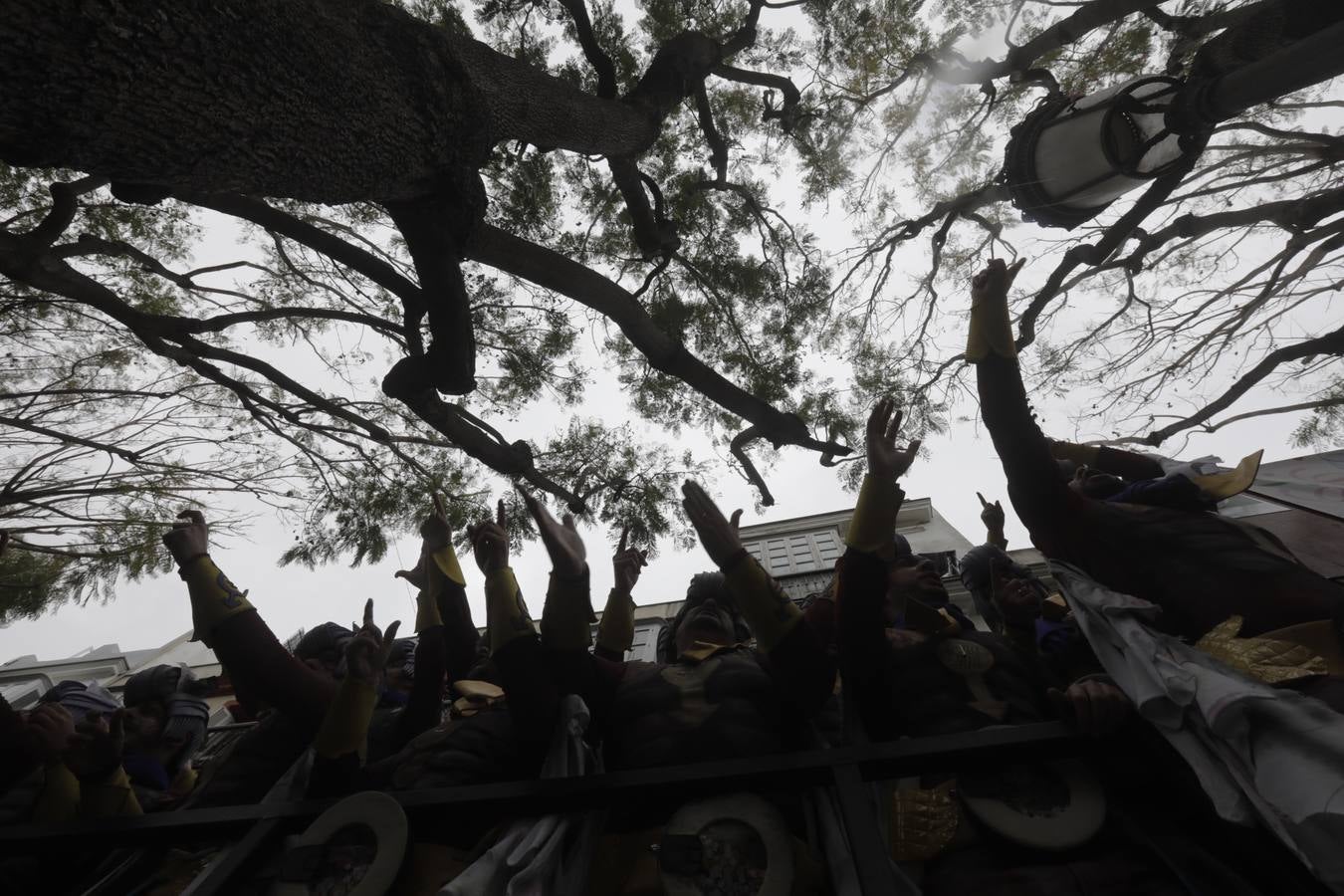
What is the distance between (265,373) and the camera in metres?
4.54

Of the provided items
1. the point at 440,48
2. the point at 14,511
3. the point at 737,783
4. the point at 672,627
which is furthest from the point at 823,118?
the point at 14,511

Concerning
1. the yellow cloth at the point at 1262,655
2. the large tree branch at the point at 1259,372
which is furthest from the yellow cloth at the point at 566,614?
the large tree branch at the point at 1259,372

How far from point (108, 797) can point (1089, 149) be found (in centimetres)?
499

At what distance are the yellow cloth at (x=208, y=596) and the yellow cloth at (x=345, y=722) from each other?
71cm

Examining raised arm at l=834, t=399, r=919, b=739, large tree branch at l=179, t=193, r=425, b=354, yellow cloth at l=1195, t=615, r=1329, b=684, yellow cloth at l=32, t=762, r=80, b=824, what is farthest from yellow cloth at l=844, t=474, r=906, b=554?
yellow cloth at l=32, t=762, r=80, b=824

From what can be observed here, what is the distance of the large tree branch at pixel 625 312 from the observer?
3928 millimetres

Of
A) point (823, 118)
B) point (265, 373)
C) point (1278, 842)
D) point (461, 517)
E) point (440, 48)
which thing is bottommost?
point (1278, 842)

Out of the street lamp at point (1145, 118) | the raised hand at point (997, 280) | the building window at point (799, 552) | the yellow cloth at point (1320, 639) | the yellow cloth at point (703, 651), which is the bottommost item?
the yellow cloth at point (703, 651)

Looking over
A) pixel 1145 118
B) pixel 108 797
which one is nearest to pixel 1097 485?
pixel 1145 118

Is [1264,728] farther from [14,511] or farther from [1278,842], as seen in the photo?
[14,511]

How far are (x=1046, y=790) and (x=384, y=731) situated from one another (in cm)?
319

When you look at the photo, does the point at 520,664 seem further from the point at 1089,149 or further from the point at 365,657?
the point at 1089,149

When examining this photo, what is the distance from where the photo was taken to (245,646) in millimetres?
2521

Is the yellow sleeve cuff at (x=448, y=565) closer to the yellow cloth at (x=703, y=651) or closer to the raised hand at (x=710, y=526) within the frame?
the yellow cloth at (x=703, y=651)
